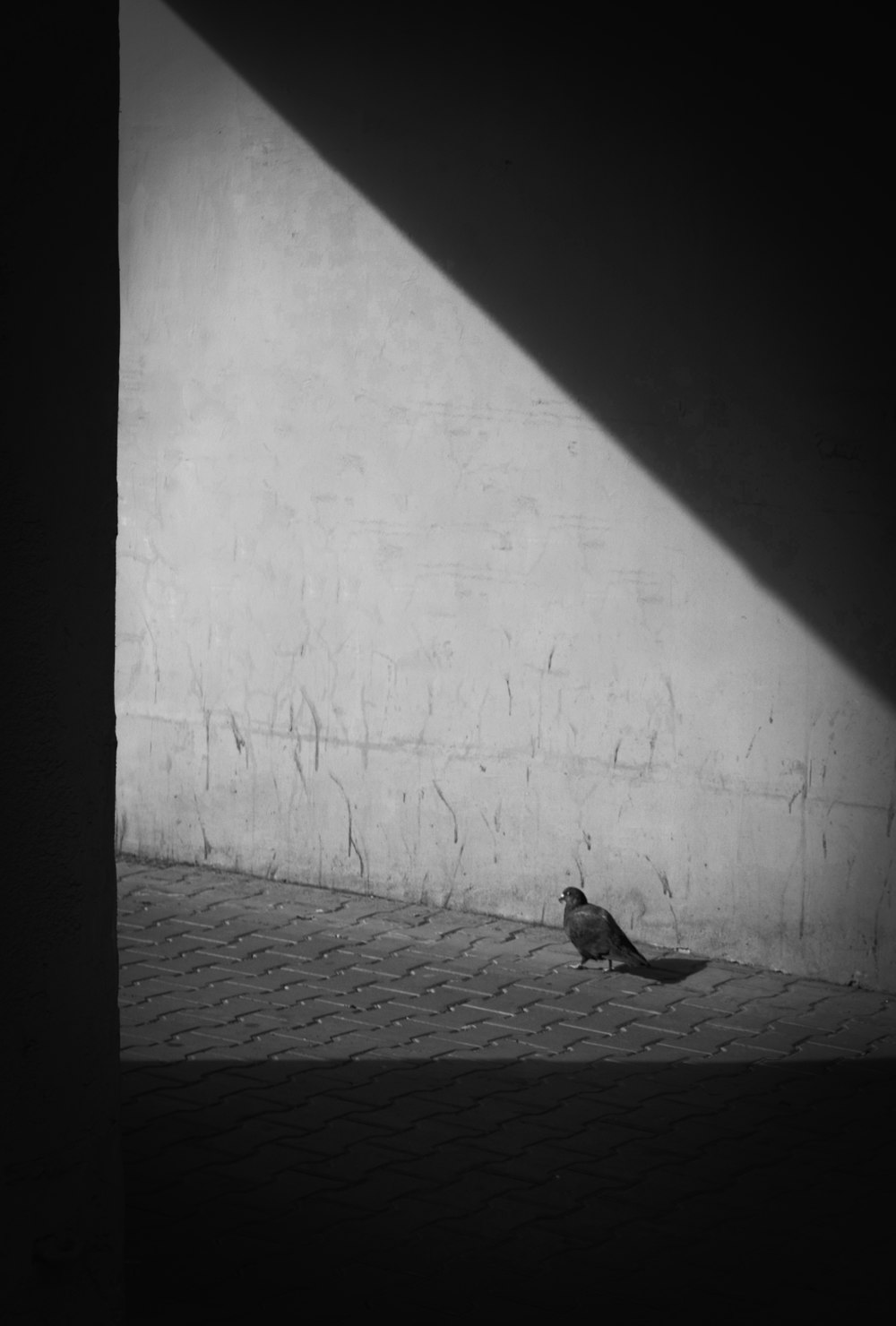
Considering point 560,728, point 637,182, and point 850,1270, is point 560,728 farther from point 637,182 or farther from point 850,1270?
point 850,1270

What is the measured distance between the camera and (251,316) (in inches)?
374

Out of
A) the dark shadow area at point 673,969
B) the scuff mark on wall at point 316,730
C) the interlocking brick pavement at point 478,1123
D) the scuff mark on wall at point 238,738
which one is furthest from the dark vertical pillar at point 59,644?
the scuff mark on wall at point 238,738

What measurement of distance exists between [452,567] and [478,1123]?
11.8 ft

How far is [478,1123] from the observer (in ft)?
20.2

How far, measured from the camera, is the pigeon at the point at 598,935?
7.75 meters

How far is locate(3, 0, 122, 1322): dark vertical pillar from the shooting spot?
3.16 meters

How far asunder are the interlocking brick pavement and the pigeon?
17 cm

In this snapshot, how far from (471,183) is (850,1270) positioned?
19.2 ft

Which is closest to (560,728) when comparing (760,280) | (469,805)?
(469,805)

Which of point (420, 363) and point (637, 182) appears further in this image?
Result: point (420, 363)

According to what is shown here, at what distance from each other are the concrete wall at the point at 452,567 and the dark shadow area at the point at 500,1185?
1786 millimetres

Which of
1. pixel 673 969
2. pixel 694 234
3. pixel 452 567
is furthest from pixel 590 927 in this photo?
pixel 694 234

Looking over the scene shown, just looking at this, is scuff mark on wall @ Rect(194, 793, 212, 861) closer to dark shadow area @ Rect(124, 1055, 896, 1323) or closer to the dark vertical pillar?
dark shadow area @ Rect(124, 1055, 896, 1323)

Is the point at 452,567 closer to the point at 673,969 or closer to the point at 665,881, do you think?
the point at 665,881
